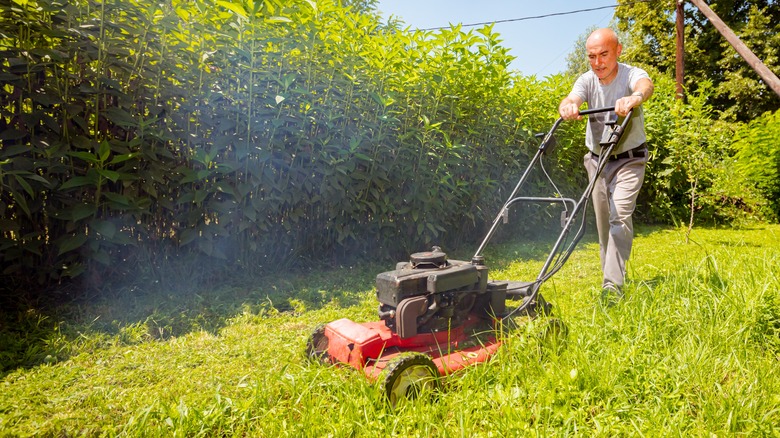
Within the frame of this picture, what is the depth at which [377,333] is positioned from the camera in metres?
2.21

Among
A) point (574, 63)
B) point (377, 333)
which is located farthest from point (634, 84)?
point (574, 63)

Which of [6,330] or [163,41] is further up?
[163,41]

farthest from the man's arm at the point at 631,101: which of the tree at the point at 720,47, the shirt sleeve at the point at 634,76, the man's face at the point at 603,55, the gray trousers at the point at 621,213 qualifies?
the tree at the point at 720,47

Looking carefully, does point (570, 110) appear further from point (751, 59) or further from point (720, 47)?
point (720, 47)

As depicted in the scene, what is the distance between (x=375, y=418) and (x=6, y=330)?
2.39 meters

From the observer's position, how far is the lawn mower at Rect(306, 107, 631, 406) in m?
2.03

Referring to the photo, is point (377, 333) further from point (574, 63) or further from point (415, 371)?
point (574, 63)

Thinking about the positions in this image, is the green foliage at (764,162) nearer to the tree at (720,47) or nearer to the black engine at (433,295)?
the black engine at (433,295)

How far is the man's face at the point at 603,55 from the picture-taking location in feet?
10.1

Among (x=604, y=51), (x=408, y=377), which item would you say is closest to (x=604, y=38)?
(x=604, y=51)

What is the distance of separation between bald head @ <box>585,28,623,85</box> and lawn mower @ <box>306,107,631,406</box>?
1109 millimetres

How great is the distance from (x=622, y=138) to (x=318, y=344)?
2489 millimetres

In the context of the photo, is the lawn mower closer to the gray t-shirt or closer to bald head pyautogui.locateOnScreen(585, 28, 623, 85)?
the gray t-shirt

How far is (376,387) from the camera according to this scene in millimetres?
1922
